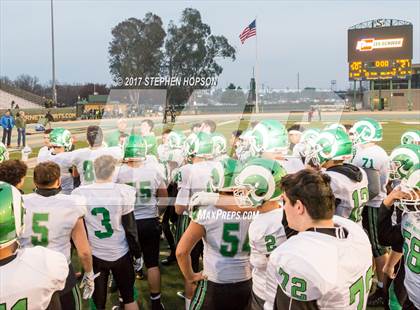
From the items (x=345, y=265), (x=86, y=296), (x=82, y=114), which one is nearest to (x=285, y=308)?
(x=345, y=265)

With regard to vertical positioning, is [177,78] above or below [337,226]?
above

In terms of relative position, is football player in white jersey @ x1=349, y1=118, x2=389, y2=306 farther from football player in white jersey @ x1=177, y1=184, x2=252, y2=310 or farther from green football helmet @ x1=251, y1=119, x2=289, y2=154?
football player in white jersey @ x1=177, y1=184, x2=252, y2=310

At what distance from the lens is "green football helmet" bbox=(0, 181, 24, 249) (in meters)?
2.38

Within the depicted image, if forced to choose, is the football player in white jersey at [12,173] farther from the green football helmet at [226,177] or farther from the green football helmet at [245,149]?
the green football helmet at [245,149]

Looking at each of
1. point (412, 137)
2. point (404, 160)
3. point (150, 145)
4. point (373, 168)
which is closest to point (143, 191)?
point (150, 145)

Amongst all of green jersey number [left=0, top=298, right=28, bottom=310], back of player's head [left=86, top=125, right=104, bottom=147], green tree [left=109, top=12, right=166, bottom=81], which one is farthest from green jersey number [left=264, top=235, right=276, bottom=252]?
green tree [left=109, top=12, right=166, bottom=81]

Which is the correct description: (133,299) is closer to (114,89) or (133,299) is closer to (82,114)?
(82,114)

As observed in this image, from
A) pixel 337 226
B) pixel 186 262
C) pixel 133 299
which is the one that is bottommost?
pixel 133 299

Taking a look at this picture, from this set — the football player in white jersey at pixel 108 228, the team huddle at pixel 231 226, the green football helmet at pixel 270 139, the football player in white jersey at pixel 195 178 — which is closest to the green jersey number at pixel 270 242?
the team huddle at pixel 231 226

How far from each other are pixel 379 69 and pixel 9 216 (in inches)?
2433

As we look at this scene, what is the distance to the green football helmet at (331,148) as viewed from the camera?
15.9ft

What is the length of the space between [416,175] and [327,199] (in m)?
1.13

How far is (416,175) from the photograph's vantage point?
3266mm

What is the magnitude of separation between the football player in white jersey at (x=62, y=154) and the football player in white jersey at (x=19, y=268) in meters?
4.21
